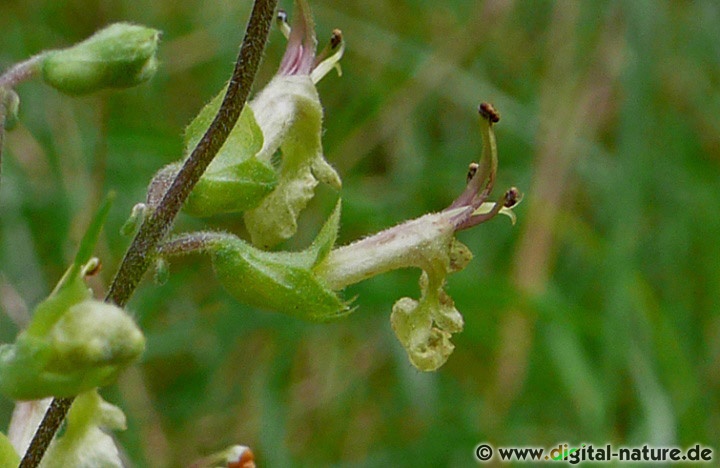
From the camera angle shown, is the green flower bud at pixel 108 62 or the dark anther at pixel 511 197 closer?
the green flower bud at pixel 108 62

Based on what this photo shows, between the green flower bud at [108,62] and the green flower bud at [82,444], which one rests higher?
the green flower bud at [108,62]

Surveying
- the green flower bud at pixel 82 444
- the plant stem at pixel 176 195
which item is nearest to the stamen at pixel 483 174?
the plant stem at pixel 176 195

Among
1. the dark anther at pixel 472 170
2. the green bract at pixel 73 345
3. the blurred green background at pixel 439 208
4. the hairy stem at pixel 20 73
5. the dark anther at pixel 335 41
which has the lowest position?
the blurred green background at pixel 439 208

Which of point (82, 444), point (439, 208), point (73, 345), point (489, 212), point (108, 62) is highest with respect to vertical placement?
point (108, 62)

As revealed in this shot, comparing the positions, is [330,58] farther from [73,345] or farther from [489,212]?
[73,345]

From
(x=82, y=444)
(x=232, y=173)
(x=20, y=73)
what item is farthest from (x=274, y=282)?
(x=20, y=73)

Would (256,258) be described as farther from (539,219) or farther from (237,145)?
(539,219)

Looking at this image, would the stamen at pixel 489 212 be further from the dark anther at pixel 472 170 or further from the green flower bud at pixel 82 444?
the green flower bud at pixel 82 444
